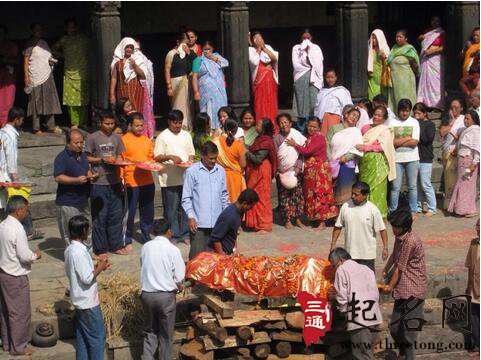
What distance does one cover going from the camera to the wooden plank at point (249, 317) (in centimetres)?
1094

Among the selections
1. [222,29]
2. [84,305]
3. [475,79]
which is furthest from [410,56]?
[84,305]

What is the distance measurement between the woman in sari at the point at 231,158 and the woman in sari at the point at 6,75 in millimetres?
3924

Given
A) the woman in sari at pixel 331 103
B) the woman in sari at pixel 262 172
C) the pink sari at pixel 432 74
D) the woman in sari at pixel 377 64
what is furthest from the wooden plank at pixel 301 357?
the pink sari at pixel 432 74

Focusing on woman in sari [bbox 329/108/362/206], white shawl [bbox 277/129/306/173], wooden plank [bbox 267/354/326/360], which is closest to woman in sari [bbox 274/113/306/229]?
white shawl [bbox 277/129/306/173]

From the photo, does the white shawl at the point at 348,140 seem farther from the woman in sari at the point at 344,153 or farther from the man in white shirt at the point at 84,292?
the man in white shirt at the point at 84,292

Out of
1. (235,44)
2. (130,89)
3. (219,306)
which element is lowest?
(219,306)

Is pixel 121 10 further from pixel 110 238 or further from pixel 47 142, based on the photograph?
pixel 110 238

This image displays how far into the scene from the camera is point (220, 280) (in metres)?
11.4

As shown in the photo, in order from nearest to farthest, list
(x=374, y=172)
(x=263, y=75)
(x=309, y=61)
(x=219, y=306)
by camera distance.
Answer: (x=219, y=306) < (x=374, y=172) < (x=263, y=75) < (x=309, y=61)

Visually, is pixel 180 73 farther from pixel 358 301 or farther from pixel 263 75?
pixel 358 301

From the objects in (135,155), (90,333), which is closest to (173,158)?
(135,155)

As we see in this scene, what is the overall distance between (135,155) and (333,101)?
3.50 m

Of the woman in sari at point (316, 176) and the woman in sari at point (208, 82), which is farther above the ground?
the woman in sari at point (208, 82)

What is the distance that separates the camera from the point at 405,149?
14.9 m
